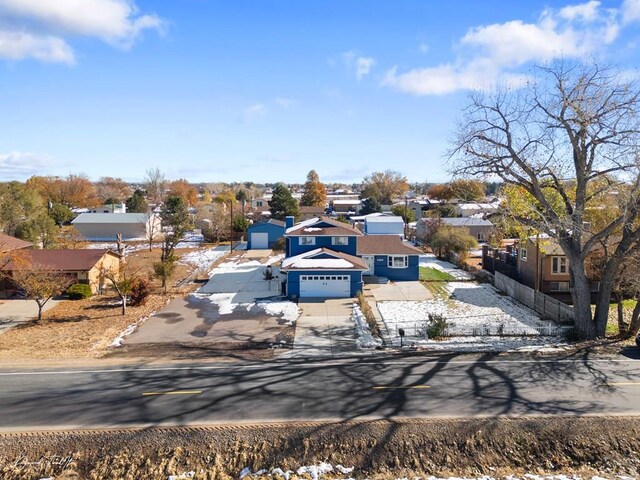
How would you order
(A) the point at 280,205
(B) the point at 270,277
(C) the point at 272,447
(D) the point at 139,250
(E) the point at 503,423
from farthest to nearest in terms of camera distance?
1. (A) the point at 280,205
2. (D) the point at 139,250
3. (B) the point at 270,277
4. (E) the point at 503,423
5. (C) the point at 272,447

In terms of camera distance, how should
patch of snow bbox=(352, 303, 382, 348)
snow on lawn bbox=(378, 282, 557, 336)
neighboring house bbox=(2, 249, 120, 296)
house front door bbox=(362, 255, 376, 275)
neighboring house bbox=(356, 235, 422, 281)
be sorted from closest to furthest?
patch of snow bbox=(352, 303, 382, 348)
snow on lawn bbox=(378, 282, 557, 336)
neighboring house bbox=(2, 249, 120, 296)
neighboring house bbox=(356, 235, 422, 281)
house front door bbox=(362, 255, 376, 275)

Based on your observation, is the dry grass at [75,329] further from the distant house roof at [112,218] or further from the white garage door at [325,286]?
the distant house roof at [112,218]

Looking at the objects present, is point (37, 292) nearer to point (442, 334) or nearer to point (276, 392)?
point (276, 392)

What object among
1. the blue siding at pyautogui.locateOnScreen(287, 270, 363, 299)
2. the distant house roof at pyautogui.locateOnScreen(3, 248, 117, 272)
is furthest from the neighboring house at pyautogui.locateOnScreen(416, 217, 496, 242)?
the distant house roof at pyautogui.locateOnScreen(3, 248, 117, 272)

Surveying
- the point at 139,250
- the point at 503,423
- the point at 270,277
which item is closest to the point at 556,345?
the point at 503,423

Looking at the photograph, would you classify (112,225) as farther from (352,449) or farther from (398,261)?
(352,449)

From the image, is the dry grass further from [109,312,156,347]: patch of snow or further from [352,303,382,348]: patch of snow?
[352,303,382,348]: patch of snow
